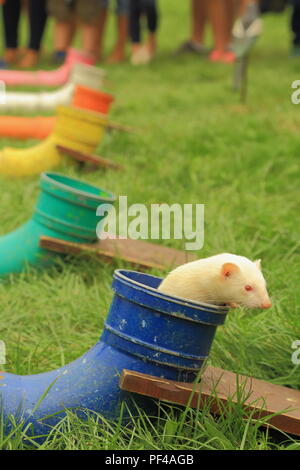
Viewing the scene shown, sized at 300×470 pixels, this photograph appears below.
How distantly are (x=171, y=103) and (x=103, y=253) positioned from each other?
3.19m

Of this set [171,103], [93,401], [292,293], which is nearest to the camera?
[93,401]

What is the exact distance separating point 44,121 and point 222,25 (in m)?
3.77

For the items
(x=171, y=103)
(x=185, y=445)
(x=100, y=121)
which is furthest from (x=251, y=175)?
(x=185, y=445)

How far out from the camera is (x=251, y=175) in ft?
12.6

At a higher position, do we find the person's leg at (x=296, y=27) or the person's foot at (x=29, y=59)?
the person's leg at (x=296, y=27)

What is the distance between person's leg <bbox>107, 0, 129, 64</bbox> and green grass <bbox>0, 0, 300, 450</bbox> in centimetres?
160

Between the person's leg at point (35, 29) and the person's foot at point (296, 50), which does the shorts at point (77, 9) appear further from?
the person's foot at point (296, 50)

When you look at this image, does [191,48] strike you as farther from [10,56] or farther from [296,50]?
[10,56]

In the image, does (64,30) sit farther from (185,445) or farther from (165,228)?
(185,445)

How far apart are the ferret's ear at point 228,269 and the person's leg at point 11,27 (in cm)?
683

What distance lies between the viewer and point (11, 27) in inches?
320

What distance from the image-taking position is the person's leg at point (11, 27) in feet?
26.3

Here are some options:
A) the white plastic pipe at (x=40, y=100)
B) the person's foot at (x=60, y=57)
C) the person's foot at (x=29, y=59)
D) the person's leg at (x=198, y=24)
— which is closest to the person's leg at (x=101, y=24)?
the person's foot at (x=60, y=57)
